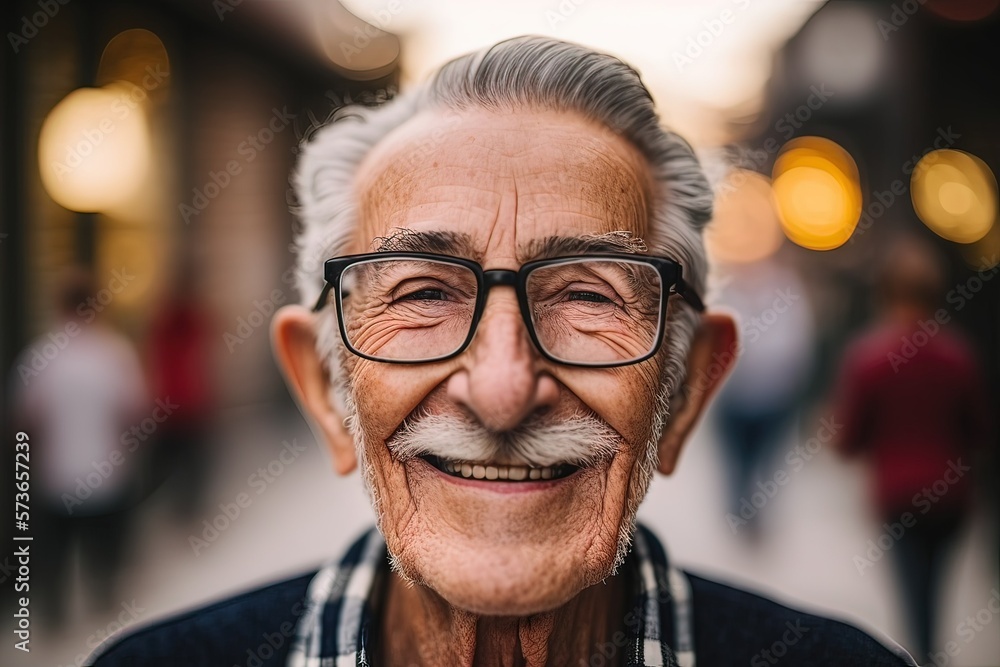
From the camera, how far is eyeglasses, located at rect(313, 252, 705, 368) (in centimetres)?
143

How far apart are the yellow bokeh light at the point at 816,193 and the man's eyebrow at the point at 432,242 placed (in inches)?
232

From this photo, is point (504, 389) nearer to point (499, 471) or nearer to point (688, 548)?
point (499, 471)

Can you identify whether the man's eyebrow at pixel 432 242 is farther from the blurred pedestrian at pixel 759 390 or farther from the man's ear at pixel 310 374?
the blurred pedestrian at pixel 759 390

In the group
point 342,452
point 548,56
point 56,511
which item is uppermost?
point 548,56

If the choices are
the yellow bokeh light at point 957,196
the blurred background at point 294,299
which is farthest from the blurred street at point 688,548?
the yellow bokeh light at point 957,196

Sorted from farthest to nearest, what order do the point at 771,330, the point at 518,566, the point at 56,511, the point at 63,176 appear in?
the point at 771,330 < the point at 63,176 < the point at 56,511 < the point at 518,566

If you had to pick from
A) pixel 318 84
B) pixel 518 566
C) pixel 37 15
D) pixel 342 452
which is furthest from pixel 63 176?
pixel 318 84

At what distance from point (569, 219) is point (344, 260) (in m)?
0.49

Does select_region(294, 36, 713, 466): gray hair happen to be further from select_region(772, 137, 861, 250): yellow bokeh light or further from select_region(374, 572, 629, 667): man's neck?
select_region(772, 137, 861, 250): yellow bokeh light

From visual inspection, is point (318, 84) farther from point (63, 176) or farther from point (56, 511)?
point (56, 511)

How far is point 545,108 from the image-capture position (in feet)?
5.30

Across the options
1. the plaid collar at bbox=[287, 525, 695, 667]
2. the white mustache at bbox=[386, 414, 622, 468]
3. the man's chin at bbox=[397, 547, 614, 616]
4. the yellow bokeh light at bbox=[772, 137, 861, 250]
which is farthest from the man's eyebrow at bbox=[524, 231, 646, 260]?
the yellow bokeh light at bbox=[772, 137, 861, 250]

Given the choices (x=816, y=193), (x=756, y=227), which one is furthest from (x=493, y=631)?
(x=756, y=227)

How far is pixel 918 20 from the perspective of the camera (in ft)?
23.1
